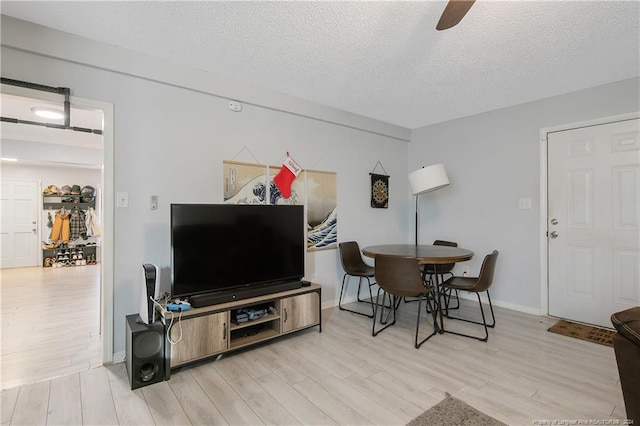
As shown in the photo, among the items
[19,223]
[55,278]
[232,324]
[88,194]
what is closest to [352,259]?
[232,324]

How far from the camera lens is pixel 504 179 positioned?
3.87 metres

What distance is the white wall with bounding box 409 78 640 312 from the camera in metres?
3.34

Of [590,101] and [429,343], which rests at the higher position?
[590,101]

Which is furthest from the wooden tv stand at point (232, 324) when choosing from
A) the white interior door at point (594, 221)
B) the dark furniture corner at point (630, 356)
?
the white interior door at point (594, 221)

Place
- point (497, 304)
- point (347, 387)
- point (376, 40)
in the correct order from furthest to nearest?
1. point (497, 304)
2. point (376, 40)
3. point (347, 387)

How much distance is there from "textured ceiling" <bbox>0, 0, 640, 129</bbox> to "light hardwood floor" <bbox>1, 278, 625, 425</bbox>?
2.42 metres

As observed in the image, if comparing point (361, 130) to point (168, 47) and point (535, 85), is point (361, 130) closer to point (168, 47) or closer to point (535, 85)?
point (535, 85)

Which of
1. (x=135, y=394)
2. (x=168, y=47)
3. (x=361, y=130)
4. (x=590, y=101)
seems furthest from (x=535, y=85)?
(x=135, y=394)

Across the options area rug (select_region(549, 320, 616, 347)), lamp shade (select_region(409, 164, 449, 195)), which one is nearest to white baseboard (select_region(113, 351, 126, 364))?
lamp shade (select_region(409, 164, 449, 195))

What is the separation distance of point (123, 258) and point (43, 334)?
142 centimetres

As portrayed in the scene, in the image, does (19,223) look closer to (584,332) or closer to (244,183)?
(244,183)

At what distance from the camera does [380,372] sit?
7.47 feet

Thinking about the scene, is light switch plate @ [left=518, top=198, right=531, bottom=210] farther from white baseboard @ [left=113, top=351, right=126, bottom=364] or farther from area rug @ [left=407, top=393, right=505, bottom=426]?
white baseboard @ [left=113, top=351, right=126, bottom=364]

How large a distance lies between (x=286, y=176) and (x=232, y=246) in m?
1.14
